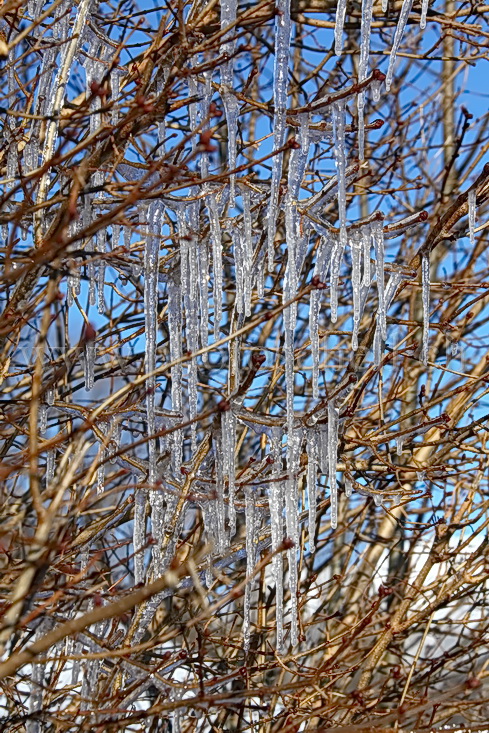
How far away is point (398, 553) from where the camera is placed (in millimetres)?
6043

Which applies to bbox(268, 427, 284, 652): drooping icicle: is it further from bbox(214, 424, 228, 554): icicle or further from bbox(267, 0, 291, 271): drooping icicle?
bbox(267, 0, 291, 271): drooping icicle

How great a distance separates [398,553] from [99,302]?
359 cm

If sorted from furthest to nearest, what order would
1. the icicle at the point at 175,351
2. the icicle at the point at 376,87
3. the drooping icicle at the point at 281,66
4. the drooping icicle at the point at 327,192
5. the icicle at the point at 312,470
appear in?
the icicle at the point at 312,470, the icicle at the point at 175,351, the drooping icicle at the point at 327,192, the icicle at the point at 376,87, the drooping icicle at the point at 281,66

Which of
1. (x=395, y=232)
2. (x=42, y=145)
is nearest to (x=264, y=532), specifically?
(x=395, y=232)

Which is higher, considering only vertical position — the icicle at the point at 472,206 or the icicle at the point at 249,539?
the icicle at the point at 472,206

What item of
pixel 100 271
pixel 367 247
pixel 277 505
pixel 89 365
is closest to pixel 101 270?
pixel 100 271

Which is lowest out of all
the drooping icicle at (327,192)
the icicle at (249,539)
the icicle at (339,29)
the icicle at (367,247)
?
the icicle at (249,539)

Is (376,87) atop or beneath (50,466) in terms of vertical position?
atop

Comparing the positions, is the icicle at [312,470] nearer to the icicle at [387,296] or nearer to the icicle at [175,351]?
the icicle at [387,296]

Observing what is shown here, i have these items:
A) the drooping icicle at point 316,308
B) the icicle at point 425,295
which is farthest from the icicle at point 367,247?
the icicle at point 425,295

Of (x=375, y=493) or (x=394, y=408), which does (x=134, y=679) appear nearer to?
(x=375, y=493)

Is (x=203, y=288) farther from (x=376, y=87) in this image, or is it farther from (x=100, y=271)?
(x=376, y=87)

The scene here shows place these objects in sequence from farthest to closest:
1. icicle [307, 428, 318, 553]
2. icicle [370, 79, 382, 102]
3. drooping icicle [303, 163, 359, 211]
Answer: icicle [307, 428, 318, 553] → drooping icicle [303, 163, 359, 211] → icicle [370, 79, 382, 102]

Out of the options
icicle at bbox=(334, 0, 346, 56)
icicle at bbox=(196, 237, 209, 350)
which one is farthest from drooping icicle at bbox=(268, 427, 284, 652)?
icicle at bbox=(334, 0, 346, 56)
